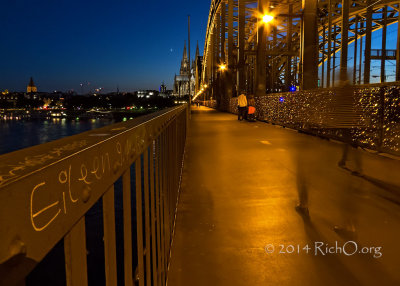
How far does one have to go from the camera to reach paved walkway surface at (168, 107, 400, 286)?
8.55ft

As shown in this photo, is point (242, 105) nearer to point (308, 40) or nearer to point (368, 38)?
point (308, 40)

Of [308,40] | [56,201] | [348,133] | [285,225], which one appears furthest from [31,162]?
[308,40]

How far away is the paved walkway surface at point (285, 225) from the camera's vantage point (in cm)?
261

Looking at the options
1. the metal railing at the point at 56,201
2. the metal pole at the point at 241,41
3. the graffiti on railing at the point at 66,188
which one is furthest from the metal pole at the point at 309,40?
the graffiti on railing at the point at 66,188

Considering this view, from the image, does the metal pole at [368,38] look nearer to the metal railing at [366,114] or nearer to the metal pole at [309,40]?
the metal pole at [309,40]

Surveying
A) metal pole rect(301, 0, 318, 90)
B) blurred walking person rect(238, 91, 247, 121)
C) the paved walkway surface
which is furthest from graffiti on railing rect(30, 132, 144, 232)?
blurred walking person rect(238, 91, 247, 121)

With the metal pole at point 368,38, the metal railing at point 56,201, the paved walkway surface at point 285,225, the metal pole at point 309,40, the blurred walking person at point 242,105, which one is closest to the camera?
the metal railing at point 56,201

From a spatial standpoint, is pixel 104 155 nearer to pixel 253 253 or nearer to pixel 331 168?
pixel 253 253

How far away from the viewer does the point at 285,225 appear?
140 inches

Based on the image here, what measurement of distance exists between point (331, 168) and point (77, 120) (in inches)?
4104

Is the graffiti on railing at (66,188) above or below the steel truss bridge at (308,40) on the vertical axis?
below

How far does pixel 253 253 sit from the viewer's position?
2951 millimetres

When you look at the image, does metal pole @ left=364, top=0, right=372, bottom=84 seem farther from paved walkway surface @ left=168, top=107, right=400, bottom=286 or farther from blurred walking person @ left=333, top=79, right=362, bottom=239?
paved walkway surface @ left=168, top=107, right=400, bottom=286

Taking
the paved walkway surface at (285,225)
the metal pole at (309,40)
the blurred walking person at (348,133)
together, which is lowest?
the paved walkway surface at (285,225)
